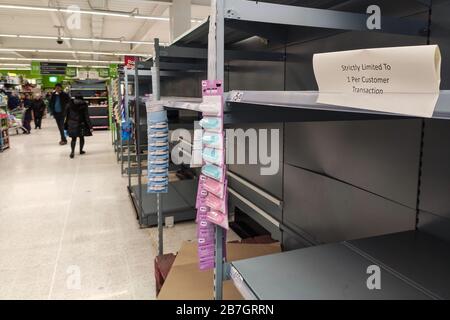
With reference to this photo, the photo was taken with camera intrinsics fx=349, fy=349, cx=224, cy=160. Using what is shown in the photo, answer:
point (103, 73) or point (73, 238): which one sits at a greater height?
point (103, 73)

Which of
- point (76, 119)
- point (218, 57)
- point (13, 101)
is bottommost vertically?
point (76, 119)

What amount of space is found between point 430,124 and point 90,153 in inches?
317

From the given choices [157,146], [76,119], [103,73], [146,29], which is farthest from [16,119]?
[157,146]

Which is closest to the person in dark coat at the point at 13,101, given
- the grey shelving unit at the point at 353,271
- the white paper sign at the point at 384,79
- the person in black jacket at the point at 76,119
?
the person in black jacket at the point at 76,119

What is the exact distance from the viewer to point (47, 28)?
1242 centimetres

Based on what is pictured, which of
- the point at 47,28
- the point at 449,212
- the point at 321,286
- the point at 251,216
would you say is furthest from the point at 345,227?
the point at 47,28

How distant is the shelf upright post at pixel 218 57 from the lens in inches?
48.5

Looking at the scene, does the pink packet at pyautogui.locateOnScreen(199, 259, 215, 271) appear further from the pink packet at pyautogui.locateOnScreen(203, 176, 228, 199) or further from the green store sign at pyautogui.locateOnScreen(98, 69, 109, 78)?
the green store sign at pyautogui.locateOnScreen(98, 69, 109, 78)

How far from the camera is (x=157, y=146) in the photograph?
2.65m

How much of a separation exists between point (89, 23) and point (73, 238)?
10.1 metres

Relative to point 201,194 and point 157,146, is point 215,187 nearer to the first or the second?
point 201,194

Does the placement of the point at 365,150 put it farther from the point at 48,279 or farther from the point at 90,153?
the point at 90,153

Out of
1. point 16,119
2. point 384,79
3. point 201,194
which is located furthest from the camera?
point 16,119

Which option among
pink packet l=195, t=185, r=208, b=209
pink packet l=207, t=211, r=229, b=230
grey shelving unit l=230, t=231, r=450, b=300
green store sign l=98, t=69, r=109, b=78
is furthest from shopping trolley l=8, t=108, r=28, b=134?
grey shelving unit l=230, t=231, r=450, b=300
